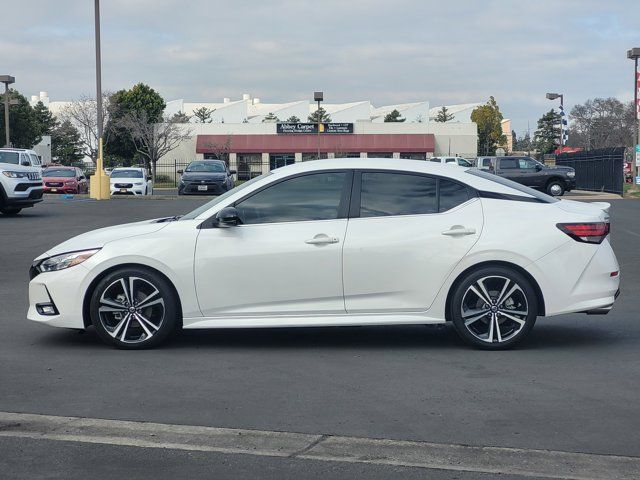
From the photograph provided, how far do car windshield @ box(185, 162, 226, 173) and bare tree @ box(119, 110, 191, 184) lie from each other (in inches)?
1430

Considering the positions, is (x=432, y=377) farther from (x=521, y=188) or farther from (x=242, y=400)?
(x=521, y=188)

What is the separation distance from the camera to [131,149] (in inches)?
3324

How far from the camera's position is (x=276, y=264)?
7.66 metres

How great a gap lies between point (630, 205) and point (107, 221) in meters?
18.3

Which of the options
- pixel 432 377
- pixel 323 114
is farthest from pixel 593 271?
pixel 323 114

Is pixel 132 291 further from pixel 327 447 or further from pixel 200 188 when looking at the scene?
pixel 200 188

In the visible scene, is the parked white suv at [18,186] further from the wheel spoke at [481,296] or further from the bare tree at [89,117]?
the bare tree at [89,117]

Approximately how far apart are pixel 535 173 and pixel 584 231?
110 feet

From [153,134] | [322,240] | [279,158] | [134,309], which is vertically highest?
[153,134]

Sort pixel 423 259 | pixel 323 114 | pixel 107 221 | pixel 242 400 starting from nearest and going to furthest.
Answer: pixel 242 400 < pixel 423 259 < pixel 107 221 < pixel 323 114

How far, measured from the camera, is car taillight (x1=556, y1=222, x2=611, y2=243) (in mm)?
7734

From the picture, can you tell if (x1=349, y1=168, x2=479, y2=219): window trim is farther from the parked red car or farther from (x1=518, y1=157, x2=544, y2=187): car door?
the parked red car

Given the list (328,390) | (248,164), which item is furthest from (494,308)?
(248,164)

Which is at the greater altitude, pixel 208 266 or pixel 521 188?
pixel 521 188
